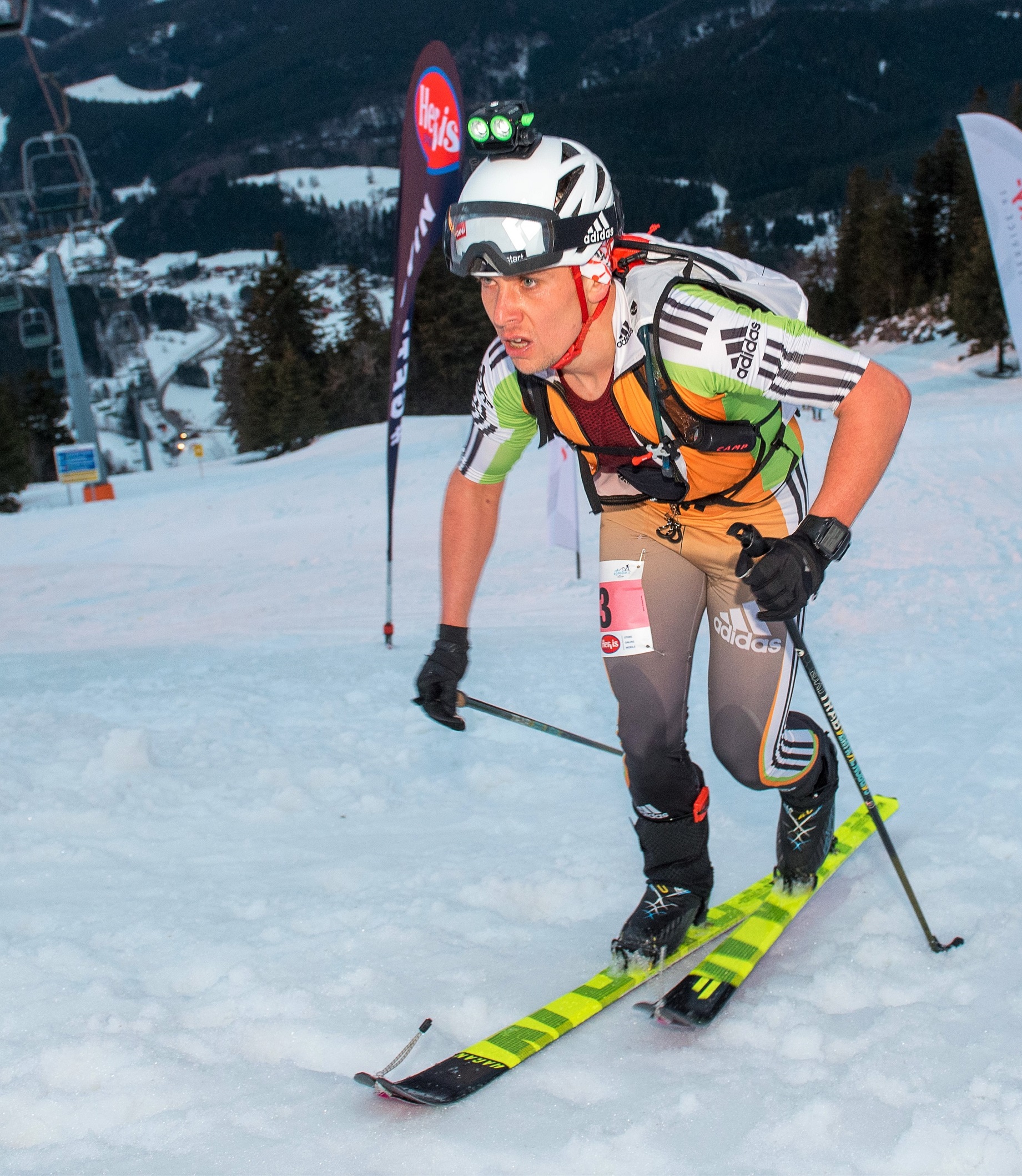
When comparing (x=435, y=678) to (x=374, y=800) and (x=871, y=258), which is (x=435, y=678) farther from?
(x=871, y=258)

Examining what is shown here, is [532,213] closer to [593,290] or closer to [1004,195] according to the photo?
[593,290]

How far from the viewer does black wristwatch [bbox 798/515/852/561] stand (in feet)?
8.20

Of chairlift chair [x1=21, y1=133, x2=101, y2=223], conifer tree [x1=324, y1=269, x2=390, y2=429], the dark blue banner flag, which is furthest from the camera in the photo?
conifer tree [x1=324, y1=269, x2=390, y2=429]

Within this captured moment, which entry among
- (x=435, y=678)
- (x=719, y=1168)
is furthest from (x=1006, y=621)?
(x=719, y=1168)

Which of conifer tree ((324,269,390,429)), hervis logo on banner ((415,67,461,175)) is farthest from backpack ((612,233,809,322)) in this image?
conifer tree ((324,269,390,429))

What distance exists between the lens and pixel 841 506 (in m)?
2.53

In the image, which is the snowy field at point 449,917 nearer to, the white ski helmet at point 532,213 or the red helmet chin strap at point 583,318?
the red helmet chin strap at point 583,318

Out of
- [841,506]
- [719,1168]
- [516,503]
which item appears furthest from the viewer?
[516,503]

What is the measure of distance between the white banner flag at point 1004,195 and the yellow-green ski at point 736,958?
263 inches

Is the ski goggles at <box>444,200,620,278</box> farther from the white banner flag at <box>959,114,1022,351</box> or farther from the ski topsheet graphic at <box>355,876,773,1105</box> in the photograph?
the white banner flag at <box>959,114,1022,351</box>

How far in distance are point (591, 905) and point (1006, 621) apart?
4639mm

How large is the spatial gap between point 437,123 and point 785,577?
5.82 metres

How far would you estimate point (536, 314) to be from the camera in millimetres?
2602

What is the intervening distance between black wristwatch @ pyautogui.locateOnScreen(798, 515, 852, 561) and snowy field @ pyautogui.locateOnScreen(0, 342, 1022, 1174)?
4.08 feet
